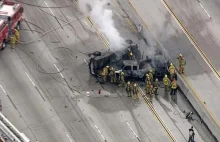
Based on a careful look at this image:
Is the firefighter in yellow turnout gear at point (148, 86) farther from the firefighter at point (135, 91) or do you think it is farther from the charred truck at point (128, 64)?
the charred truck at point (128, 64)

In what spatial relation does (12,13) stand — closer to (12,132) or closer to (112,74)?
(112,74)

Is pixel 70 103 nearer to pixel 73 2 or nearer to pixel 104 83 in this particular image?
pixel 104 83

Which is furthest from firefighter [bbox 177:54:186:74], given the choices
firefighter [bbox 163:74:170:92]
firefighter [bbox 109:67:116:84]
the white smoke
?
firefighter [bbox 109:67:116:84]

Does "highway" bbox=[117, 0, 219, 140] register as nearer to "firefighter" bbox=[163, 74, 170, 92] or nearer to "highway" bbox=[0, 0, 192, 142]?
"firefighter" bbox=[163, 74, 170, 92]

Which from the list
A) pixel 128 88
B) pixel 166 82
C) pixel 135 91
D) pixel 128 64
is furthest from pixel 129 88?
pixel 166 82

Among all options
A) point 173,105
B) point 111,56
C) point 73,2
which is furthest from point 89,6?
point 173,105
